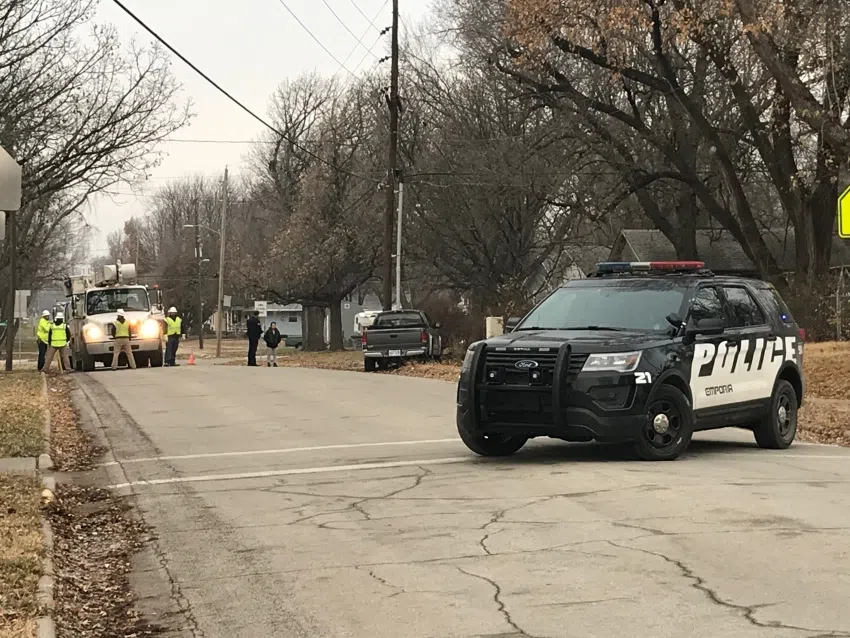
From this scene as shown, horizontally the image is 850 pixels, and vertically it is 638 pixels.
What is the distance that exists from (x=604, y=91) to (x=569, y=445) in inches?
952

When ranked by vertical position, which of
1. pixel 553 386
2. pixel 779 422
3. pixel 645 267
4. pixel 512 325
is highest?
pixel 645 267

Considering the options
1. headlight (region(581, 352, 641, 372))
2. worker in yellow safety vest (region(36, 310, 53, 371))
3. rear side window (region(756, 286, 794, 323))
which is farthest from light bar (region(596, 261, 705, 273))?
worker in yellow safety vest (region(36, 310, 53, 371))

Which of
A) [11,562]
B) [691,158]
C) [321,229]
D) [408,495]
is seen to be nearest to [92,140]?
[691,158]

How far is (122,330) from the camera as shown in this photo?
114 ft

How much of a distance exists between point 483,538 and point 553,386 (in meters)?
3.30

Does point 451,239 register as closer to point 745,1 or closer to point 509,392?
point 745,1

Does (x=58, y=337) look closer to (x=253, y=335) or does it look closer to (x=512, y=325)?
(x=253, y=335)

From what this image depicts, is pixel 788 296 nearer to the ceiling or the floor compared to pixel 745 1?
nearer to the floor

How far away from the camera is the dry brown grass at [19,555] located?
20.6 ft

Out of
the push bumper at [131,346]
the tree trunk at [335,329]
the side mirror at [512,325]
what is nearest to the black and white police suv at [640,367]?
the side mirror at [512,325]

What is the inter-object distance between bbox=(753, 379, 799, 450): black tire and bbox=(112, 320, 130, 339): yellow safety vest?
23.9m

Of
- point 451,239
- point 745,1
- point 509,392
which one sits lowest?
point 509,392

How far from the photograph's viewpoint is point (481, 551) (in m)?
7.91

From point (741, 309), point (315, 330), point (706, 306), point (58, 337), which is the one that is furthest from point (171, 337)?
point (315, 330)
